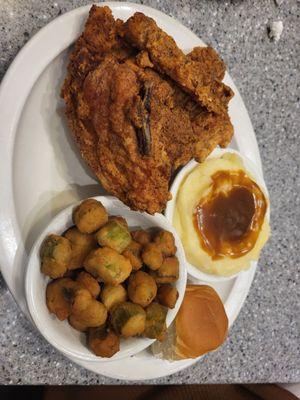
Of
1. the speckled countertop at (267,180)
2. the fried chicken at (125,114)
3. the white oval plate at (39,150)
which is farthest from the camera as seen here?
the speckled countertop at (267,180)

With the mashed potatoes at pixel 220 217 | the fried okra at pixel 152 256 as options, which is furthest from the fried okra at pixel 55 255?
the mashed potatoes at pixel 220 217

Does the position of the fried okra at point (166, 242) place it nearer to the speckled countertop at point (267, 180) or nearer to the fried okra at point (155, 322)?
the fried okra at point (155, 322)

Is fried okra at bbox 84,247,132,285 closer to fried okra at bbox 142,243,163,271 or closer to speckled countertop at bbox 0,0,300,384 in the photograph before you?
fried okra at bbox 142,243,163,271

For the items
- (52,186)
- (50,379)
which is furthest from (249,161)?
(50,379)

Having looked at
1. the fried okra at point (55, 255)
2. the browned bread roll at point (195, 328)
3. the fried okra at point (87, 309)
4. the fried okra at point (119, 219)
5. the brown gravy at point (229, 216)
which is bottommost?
the browned bread roll at point (195, 328)

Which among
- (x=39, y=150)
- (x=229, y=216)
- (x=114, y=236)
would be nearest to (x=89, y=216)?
(x=114, y=236)
